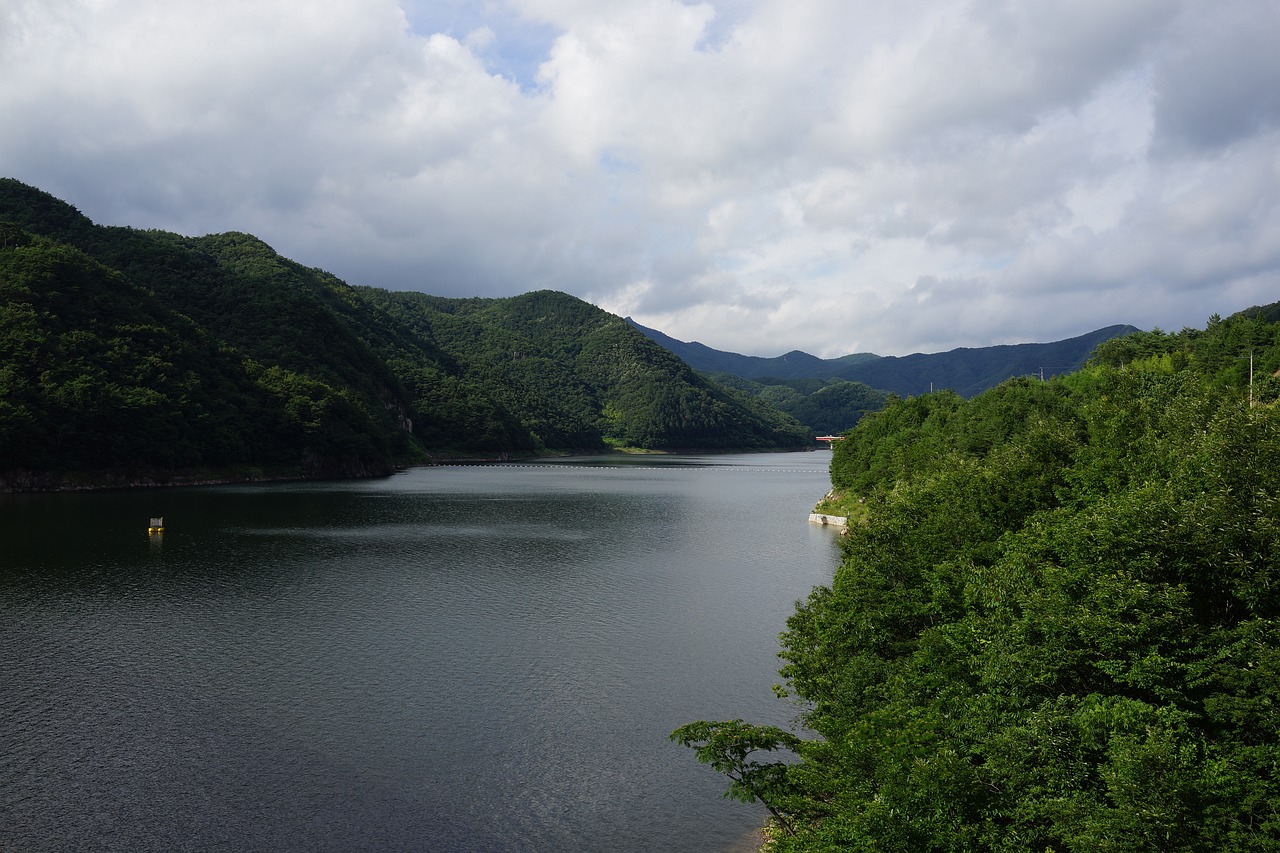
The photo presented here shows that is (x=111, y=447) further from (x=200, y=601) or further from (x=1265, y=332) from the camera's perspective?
(x=1265, y=332)

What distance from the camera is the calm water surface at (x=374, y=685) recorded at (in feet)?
85.6

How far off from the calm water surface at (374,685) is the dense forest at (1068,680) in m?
6.26

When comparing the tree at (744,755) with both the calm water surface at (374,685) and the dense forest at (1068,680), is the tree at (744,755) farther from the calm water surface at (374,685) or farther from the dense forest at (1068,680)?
the calm water surface at (374,685)

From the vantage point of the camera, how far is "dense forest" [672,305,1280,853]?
16.9 metres

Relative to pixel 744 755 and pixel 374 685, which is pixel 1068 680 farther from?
pixel 374 685

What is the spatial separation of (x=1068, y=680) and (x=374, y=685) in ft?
99.9

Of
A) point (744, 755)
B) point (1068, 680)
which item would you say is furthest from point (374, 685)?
point (1068, 680)

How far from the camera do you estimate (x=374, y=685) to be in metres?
38.5

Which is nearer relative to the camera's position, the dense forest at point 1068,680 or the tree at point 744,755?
the dense forest at point 1068,680

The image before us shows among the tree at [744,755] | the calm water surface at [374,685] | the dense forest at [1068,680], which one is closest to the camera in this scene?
the dense forest at [1068,680]

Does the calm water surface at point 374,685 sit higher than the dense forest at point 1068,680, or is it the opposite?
the dense forest at point 1068,680

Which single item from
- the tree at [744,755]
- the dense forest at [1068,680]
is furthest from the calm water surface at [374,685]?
the dense forest at [1068,680]

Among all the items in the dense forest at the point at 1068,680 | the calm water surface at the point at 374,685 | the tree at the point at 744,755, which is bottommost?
the calm water surface at the point at 374,685

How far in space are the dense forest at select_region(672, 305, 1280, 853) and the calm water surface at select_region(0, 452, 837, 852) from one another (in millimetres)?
6261
